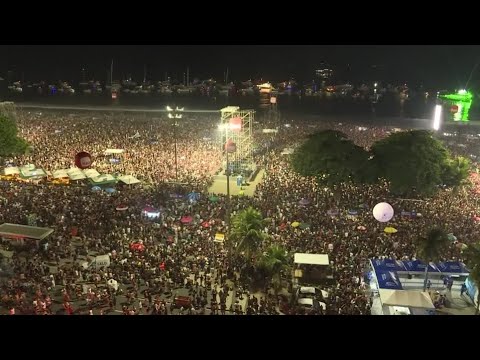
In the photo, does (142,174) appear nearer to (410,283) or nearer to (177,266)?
(177,266)

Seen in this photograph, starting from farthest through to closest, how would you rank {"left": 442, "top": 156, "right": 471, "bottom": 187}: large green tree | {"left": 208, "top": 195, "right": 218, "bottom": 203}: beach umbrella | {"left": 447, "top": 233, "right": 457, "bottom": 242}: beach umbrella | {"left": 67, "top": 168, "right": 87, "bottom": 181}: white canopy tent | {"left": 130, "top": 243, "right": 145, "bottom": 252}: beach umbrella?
{"left": 67, "top": 168, "right": 87, "bottom": 181}: white canopy tent → {"left": 442, "top": 156, "right": 471, "bottom": 187}: large green tree → {"left": 208, "top": 195, "right": 218, "bottom": 203}: beach umbrella → {"left": 447, "top": 233, "right": 457, "bottom": 242}: beach umbrella → {"left": 130, "top": 243, "right": 145, "bottom": 252}: beach umbrella

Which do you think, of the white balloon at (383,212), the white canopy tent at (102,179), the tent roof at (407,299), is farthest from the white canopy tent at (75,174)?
the tent roof at (407,299)

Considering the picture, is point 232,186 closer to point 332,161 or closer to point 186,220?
point 332,161

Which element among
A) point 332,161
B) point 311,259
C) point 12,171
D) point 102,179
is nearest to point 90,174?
point 102,179

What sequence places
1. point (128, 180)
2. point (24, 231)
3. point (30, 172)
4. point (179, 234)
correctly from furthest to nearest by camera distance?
point (30, 172)
point (128, 180)
point (179, 234)
point (24, 231)

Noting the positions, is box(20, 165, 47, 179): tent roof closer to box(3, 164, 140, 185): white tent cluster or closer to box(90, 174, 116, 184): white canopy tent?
box(3, 164, 140, 185): white tent cluster

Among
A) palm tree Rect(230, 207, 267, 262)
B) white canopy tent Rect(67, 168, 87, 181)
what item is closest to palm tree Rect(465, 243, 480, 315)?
palm tree Rect(230, 207, 267, 262)
